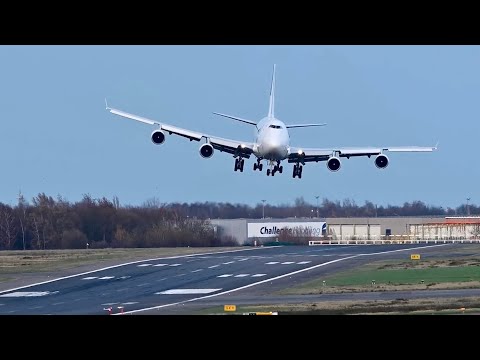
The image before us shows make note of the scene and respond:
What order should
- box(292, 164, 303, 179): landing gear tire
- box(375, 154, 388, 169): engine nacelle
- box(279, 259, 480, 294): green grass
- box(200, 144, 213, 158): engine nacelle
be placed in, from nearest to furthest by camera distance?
box(279, 259, 480, 294): green grass
box(200, 144, 213, 158): engine nacelle
box(375, 154, 388, 169): engine nacelle
box(292, 164, 303, 179): landing gear tire

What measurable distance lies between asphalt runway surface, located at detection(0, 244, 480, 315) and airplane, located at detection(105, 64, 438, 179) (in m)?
7.06

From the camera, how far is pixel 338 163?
59250 mm

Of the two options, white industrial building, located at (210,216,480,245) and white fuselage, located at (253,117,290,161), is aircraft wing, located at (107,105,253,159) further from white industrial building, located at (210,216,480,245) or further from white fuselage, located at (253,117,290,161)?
white industrial building, located at (210,216,480,245)

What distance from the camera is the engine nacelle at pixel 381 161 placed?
5744 cm

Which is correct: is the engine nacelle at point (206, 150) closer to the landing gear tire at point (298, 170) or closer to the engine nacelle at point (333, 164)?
the landing gear tire at point (298, 170)

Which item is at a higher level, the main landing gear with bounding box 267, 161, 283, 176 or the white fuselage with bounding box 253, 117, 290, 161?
the white fuselage with bounding box 253, 117, 290, 161

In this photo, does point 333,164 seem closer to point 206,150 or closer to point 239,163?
point 239,163

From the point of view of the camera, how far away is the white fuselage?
55.2 metres

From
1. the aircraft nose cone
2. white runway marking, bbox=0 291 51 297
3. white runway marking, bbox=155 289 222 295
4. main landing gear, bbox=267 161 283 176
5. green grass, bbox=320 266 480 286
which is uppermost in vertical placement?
the aircraft nose cone

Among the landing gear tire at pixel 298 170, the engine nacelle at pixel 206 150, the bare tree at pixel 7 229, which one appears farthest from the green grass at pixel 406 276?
the bare tree at pixel 7 229

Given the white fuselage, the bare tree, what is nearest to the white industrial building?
the bare tree

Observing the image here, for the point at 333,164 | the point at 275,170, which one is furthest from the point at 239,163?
the point at 333,164
